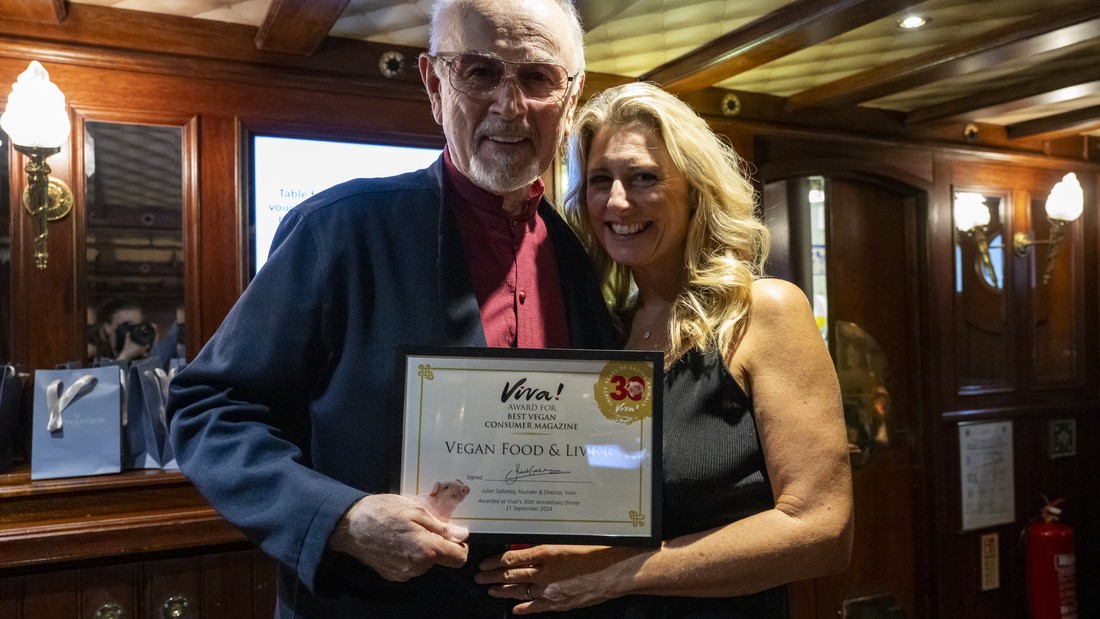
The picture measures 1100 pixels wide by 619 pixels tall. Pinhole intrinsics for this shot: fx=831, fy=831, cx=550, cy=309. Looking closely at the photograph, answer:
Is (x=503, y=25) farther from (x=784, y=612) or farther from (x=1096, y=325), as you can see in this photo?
(x=1096, y=325)

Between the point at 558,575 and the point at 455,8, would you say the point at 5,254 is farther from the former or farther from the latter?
the point at 558,575

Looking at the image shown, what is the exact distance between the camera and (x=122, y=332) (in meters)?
2.71

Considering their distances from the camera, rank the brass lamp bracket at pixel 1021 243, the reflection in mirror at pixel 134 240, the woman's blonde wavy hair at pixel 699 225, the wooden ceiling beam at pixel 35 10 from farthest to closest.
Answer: the brass lamp bracket at pixel 1021 243 → the reflection in mirror at pixel 134 240 → the wooden ceiling beam at pixel 35 10 → the woman's blonde wavy hair at pixel 699 225

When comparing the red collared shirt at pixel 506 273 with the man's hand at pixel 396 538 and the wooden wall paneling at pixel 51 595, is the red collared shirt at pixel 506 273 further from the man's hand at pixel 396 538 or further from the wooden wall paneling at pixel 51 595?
the wooden wall paneling at pixel 51 595

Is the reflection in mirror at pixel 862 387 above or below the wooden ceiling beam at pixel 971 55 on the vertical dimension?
below

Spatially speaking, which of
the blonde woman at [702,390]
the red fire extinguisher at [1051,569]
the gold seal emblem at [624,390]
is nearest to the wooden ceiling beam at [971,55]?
the blonde woman at [702,390]

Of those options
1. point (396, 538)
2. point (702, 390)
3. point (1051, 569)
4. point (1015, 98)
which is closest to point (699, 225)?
point (702, 390)

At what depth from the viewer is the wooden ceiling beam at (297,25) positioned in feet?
7.89

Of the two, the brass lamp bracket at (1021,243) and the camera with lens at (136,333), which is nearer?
the camera with lens at (136,333)

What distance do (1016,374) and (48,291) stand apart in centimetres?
460

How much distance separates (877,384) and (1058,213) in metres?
1.40

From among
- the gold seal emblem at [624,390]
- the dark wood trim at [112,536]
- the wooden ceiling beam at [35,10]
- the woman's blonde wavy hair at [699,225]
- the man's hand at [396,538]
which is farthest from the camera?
→ the wooden ceiling beam at [35,10]

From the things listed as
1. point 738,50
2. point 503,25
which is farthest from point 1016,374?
point 503,25

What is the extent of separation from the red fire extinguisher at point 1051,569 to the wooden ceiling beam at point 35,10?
4927mm
